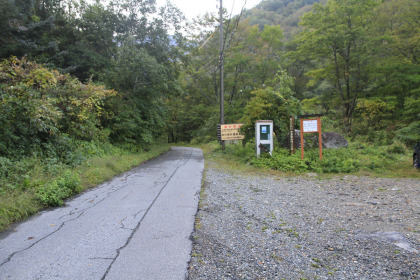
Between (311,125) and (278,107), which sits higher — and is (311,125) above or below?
below

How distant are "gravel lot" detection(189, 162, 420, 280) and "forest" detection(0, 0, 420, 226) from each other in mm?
3861

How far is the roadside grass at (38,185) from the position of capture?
14.9 ft

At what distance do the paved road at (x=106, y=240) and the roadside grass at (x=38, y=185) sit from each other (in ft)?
1.00

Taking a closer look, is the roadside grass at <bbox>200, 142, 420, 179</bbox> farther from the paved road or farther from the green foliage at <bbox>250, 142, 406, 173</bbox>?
the paved road

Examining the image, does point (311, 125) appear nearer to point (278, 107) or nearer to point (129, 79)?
point (278, 107)

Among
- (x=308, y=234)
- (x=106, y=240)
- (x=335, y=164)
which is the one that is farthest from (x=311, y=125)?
(x=106, y=240)

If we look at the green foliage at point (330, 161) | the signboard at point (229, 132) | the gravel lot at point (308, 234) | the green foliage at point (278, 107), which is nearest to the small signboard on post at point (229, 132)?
the signboard at point (229, 132)

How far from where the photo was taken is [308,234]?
3732mm

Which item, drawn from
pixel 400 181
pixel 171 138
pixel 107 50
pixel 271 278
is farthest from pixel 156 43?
pixel 171 138

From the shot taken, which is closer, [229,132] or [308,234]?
[308,234]

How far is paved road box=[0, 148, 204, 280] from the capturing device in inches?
110

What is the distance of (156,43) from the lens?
16.3 meters

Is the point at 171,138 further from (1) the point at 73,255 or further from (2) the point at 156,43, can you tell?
(1) the point at 73,255

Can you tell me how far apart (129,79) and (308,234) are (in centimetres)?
1288
